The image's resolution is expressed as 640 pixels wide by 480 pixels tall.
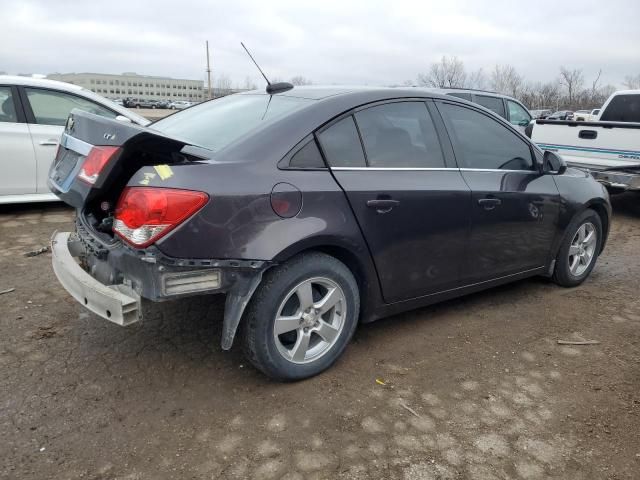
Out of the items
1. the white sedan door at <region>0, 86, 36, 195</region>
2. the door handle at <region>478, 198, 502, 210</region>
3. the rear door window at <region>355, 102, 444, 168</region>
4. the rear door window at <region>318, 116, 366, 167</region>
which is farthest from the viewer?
the white sedan door at <region>0, 86, 36, 195</region>

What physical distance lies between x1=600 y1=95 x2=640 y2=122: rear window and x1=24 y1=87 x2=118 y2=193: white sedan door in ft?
26.5

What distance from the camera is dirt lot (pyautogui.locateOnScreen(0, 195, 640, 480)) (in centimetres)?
238

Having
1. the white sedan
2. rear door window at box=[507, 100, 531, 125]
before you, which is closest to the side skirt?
the white sedan

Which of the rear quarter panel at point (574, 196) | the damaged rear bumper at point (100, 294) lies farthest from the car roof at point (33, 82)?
the rear quarter panel at point (574, 196)

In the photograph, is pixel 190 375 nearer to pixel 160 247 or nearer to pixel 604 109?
pixel 160 247

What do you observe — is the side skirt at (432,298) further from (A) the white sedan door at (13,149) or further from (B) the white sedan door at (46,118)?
(A) the white sedan door at (13,149)

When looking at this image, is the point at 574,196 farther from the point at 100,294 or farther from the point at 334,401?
the point at 100,294

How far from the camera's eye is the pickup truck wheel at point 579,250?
450 centimetres

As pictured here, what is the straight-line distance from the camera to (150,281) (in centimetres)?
253

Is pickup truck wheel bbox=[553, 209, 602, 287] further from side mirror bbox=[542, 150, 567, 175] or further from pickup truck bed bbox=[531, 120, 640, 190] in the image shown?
pickup truck bed bbox=[531, 120, 640, 190]

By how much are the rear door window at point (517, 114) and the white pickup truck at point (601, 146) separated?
287cm

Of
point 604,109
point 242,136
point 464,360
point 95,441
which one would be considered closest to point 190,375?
point 95,441

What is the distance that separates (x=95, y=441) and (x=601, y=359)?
2.96m

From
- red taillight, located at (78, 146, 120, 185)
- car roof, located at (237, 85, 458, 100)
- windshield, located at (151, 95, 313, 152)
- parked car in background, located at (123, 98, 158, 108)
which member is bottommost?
parked car in background, located at (123, 98, 158, 108)
